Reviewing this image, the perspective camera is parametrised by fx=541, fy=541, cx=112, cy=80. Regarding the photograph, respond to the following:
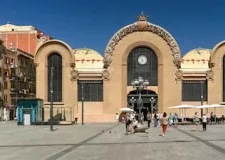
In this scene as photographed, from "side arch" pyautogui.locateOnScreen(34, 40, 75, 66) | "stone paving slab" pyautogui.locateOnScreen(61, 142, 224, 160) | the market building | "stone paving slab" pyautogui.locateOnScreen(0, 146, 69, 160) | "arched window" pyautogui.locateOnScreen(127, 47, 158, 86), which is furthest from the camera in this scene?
"side arch" pyautogui.locateOnScreen(34, 40, 75, 66)

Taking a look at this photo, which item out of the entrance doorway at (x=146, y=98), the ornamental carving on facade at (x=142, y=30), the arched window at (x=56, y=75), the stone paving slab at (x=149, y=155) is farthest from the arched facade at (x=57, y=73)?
the stone paving slab at (x=149, y=155)

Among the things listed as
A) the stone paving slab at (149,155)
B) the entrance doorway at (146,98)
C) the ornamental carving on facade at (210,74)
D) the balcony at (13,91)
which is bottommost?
the stone paving slab at (149,155)

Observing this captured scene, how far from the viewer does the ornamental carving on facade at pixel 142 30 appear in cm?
8194

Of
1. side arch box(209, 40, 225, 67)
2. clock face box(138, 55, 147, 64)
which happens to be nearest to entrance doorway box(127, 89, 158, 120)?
clock face box(138, 55, 147, 64)

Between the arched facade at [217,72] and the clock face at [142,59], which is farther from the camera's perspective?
the clock face at [142,59]

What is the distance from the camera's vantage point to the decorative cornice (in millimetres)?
81938

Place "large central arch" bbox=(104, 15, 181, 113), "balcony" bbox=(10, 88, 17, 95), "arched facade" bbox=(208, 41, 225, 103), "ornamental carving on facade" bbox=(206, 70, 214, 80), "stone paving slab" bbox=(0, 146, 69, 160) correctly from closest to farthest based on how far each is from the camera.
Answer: "stone paving slab" bbox=(0, 146, 69, 160)
"arched facade" bbox=(208, 41, 225, 103)
"ornamental carving on facade" bbox=(206, 70, 214, 80)
"large central arch" bbox=(104, 15, 181, 113)
"balcony" bbox=(10, 88, 17, 95)

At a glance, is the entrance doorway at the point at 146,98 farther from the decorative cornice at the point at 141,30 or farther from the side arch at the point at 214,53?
the side arch at the point at 214,53

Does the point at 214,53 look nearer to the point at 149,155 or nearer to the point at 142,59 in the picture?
the point at 142,59

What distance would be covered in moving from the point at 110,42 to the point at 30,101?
19.3 metres

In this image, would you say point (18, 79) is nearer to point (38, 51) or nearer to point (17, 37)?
point (17, 37)

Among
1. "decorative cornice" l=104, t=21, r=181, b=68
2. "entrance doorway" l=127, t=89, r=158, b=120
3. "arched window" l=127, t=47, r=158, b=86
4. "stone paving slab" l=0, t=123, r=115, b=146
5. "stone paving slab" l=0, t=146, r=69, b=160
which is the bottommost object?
"stone paving slab" l=0, t=123, r=115, b=146

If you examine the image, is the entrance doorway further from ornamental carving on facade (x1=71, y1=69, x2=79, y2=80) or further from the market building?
ornamental carving on facade (x1=71, y1=69, x2=79, y2=80)

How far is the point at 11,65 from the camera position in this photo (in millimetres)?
98250
